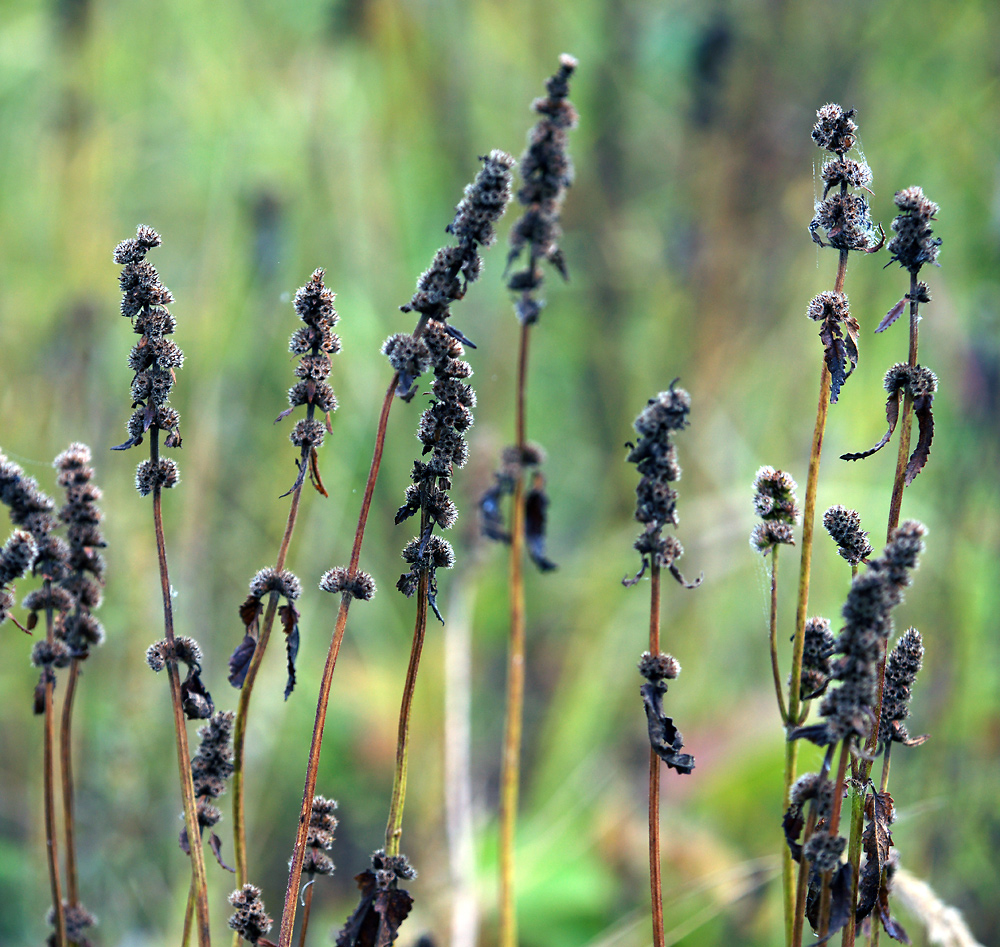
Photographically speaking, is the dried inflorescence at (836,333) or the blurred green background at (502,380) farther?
the blurred green background at (502,380)

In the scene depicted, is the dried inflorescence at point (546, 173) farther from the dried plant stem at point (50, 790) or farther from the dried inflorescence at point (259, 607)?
the dried plant stem at point (50, 790)

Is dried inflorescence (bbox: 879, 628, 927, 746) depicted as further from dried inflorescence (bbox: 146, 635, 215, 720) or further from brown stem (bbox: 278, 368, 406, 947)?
dried inflorescence (bbox: 146, 635, 215, 720)

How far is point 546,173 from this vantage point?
0.84 m

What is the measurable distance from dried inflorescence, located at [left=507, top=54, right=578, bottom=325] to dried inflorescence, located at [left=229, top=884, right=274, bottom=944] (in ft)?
1.85

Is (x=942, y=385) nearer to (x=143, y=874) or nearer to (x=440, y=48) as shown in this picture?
(x=440, y=48)

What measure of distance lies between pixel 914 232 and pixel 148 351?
1.95 ft

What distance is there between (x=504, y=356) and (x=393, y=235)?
48 centimetres

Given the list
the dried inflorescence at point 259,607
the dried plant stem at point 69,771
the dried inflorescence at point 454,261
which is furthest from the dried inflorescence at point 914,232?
the dried plant stem at point 69,771

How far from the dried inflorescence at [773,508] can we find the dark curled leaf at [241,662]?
0.42 m

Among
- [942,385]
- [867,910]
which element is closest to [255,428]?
[942,385]

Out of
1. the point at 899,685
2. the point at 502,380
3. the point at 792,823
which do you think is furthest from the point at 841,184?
the point at 502,380

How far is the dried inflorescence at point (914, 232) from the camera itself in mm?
767

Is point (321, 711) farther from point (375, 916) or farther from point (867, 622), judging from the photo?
point (867, 622)

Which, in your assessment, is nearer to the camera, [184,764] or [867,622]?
[867,622]
